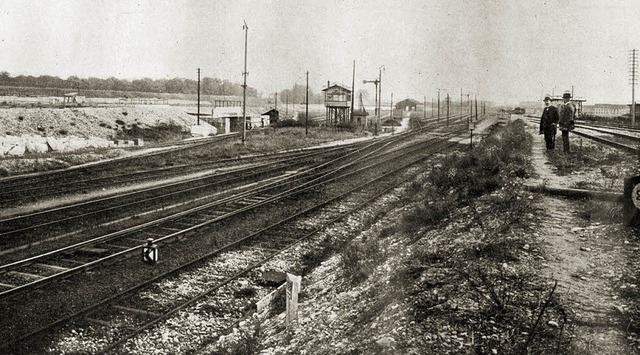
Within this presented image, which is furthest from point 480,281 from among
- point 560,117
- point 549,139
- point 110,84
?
point 110,84

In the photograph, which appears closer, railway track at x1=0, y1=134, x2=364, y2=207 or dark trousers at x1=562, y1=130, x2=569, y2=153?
dark trousers at x1=562, y1=130, x2=569, y2=153

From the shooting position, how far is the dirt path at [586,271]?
4797mm

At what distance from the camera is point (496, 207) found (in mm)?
10242

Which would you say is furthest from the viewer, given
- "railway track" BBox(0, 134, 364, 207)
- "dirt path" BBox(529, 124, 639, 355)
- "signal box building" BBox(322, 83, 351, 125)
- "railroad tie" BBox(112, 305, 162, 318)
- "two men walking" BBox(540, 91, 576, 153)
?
"signal box building" BBox(322, 83, 351, 125)

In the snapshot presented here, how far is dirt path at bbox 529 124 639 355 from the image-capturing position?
15.7 feet

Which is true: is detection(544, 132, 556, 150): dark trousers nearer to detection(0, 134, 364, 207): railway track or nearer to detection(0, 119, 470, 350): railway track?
detection(0, 119, 470, 350): railway track

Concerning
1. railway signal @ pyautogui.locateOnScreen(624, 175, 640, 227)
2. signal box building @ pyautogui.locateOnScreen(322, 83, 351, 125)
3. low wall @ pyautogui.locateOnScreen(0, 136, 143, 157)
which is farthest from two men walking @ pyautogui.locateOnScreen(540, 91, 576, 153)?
signal box building @ pyautogui.locateOnScreen(322, 83, 351, 125)

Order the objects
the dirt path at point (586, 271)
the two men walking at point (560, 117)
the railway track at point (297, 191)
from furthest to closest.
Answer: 1. the two men walking at point (560, 117)
2. the railway track at point (297, 191)
3. the dirt path at point (586, 271)

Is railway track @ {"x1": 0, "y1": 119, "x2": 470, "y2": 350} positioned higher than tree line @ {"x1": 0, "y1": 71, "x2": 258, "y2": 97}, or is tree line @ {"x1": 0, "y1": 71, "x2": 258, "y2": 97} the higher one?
tree line @ {"x1": 0, "y1": 71, "x2": 258, "y2": 97}

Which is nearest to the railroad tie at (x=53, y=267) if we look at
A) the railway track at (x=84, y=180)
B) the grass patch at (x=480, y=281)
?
the grass patch at (x=480, y=281)

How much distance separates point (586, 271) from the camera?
6.52 meters

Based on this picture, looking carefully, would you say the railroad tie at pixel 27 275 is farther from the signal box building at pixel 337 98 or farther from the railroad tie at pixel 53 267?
the signal box building at pixel 337 98

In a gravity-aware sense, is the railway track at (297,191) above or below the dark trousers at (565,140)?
below

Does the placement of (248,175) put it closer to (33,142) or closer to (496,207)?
(496,207)
